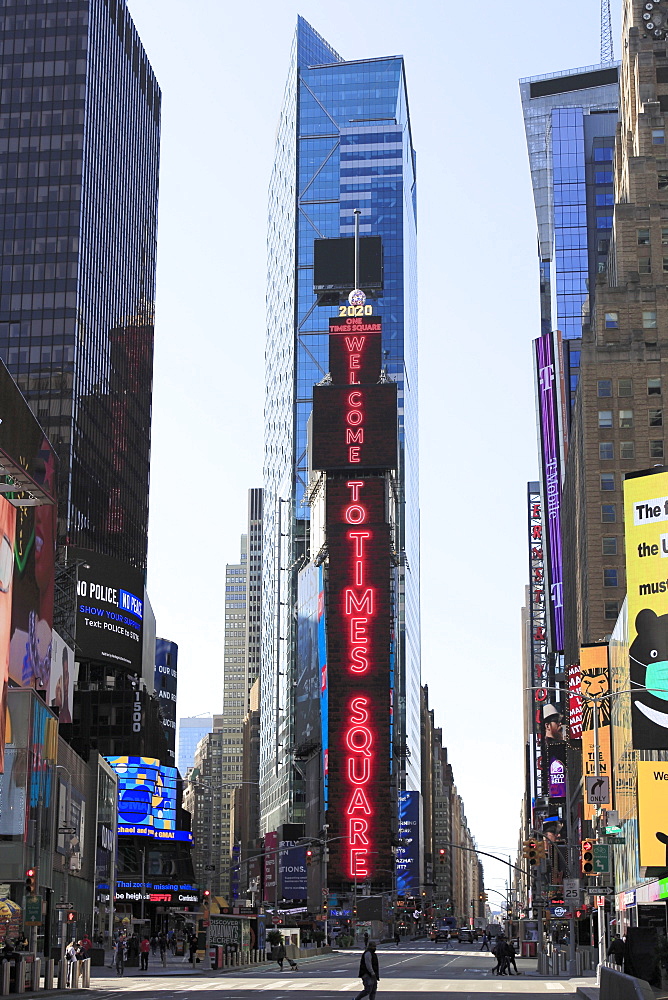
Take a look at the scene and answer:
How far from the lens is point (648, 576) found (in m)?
73.4

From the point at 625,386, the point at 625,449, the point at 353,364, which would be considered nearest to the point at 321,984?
the point at 625,449

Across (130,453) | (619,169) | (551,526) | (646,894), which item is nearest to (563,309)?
(551,526)

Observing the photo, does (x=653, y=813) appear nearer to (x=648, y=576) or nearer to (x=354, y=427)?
(x=648, y=576)

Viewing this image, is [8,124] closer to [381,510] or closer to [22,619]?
[381,510]

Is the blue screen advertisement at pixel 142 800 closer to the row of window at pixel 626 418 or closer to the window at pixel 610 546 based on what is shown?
the window at pixel 610 546

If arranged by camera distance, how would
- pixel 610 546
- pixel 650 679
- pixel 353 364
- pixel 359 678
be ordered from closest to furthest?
1. pixel 650 679
2. pixel 610 546
3. pixel 359 678
4. pixel 353 364

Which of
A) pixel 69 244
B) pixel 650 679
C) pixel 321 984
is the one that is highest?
pixel 69 244

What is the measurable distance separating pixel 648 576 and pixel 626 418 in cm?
4477

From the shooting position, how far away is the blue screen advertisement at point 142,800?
5635 inches

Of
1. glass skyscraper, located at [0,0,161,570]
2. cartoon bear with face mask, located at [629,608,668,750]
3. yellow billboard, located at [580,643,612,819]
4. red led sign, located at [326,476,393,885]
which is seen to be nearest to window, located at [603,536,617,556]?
yellow billboard, located at [580,643,612,819]

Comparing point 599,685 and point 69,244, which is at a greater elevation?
point 69,244

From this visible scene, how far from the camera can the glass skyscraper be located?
520 feet

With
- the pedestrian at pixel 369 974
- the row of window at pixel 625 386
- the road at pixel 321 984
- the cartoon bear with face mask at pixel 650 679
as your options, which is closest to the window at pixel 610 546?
the row of window at pixel 625 386

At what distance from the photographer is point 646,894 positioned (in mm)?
68250
